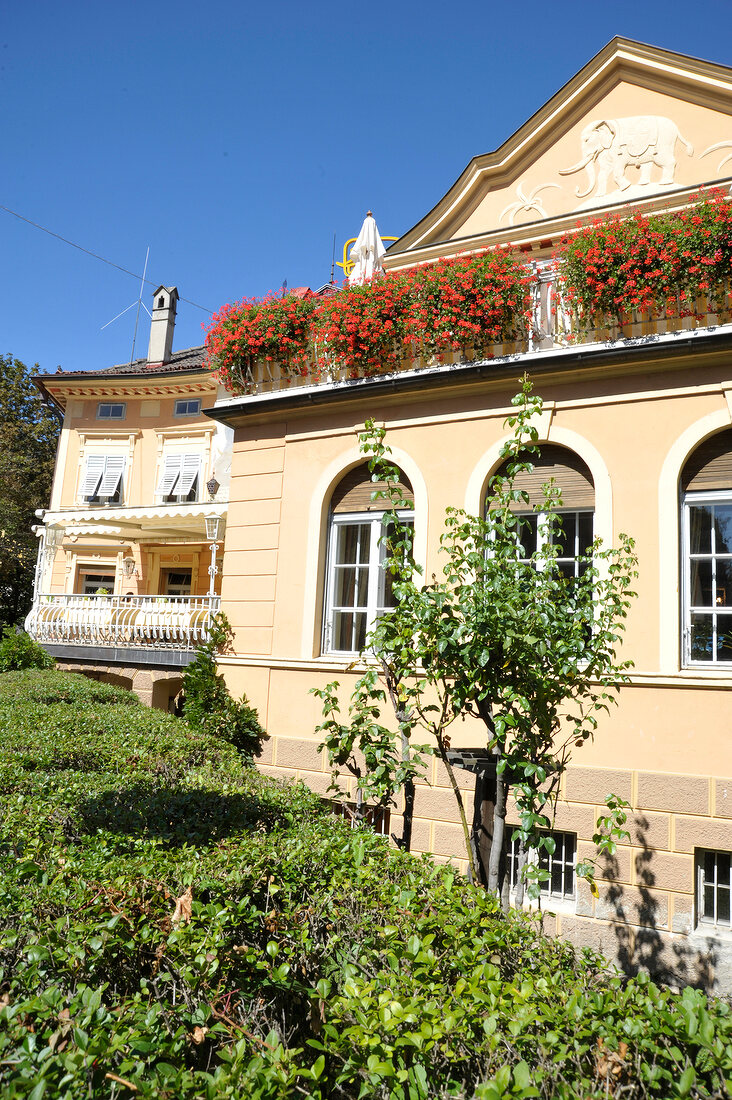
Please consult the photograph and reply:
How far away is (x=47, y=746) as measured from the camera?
7055 mm

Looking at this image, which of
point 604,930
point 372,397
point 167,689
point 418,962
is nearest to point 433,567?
point 372,397

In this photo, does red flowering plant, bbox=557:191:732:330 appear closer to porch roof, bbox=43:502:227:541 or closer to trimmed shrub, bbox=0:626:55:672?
porch roof, bbox=43:502:227:541

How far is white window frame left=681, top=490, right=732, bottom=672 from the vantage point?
731 centimetres

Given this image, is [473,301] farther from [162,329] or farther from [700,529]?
[162,329]

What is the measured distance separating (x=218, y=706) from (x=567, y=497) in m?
4.86

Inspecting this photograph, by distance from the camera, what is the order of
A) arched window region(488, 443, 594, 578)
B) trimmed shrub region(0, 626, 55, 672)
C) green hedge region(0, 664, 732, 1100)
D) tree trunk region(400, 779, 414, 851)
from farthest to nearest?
trimmed shrub region(0, 626, 55, 672) < arched window region(488, 443, 594, 578) < tree trunk region(400, 779, 414, 851) < green hedge region(0, 664, 732, 1100)

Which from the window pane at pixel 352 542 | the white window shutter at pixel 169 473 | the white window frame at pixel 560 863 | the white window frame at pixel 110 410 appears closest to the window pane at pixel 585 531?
the window pane at pixel 352 542

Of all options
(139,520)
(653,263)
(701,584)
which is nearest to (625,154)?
(653,263)

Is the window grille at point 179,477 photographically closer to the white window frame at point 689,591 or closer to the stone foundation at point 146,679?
the stone foundation at point 146,679

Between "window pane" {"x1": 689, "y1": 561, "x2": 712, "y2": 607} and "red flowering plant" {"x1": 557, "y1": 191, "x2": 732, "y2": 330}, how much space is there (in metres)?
2.52

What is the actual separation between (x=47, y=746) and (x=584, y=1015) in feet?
18.3

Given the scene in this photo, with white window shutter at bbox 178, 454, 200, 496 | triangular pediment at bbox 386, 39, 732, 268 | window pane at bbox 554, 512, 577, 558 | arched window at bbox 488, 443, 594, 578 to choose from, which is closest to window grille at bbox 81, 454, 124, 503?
white window shutter at bbox 178, 454, 200, 496

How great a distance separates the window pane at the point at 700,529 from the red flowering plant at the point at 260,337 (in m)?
5.11

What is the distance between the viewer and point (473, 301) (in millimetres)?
8672
